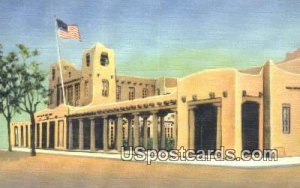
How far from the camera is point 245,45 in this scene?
5.77 m

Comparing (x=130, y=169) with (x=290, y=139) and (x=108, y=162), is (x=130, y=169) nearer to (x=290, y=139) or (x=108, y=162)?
(x=108, y=162)

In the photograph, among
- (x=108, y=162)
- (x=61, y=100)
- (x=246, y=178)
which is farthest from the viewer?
(x=61, y=100)

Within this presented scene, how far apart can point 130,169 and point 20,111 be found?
1600 mm

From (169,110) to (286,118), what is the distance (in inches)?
51.1

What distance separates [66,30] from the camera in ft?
20.3

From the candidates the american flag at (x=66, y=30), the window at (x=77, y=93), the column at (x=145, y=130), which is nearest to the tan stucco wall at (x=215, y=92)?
the column at (x=145, y=130)

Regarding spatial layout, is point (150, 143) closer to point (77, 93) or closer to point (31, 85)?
point (77, 93)

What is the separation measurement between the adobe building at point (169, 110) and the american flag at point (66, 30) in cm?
29

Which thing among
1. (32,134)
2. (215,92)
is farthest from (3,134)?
(215,92)

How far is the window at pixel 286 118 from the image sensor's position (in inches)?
223

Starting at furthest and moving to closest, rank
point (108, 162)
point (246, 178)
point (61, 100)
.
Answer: point (61, 100) < point (108, 162) < point (246, 178)

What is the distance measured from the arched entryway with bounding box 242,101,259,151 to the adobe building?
11mm

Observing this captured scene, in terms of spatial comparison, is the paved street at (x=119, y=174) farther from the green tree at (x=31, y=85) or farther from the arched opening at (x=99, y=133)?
the green tree at (x=31, y=85)

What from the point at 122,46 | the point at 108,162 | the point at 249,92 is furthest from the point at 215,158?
the point at 122,46
